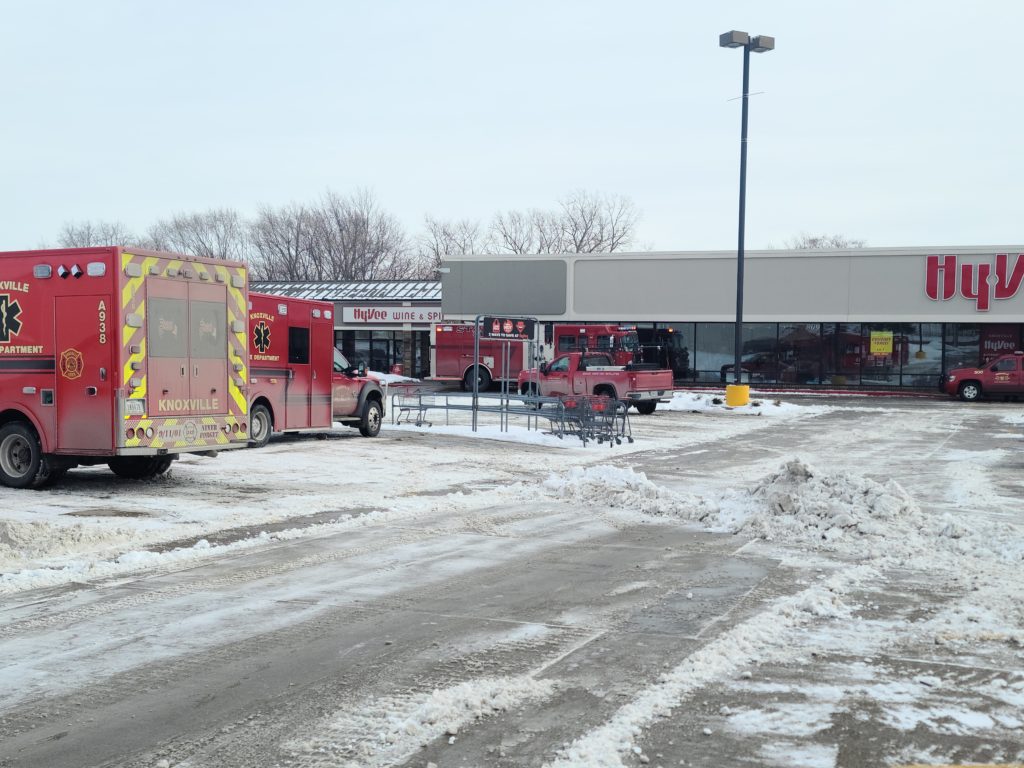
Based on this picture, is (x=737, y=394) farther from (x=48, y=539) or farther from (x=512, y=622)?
(x=512, y=622)

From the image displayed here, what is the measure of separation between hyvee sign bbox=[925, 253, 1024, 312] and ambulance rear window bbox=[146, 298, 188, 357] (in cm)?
3543

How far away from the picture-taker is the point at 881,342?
4269 centimetres

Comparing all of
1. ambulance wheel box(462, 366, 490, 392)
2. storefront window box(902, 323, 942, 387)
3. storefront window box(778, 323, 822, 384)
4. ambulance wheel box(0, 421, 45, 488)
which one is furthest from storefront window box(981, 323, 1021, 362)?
ambulance wheel box(0, 421, 45, 488)

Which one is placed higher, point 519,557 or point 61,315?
point 61,315

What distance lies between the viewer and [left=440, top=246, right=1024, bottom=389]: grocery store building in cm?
4159

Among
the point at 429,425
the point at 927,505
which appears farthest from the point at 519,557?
the point at 429,425

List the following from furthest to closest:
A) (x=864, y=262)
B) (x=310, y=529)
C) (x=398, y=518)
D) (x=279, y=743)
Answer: (x=864, y=262) < (x=398, y=518) < (x=310, y=529) < (x=279, y=743)

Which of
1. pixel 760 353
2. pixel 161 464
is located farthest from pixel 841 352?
pixel 161 464

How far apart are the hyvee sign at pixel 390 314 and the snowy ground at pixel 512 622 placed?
3674cm

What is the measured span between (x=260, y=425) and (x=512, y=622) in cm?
1289

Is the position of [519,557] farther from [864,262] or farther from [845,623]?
[864,262]

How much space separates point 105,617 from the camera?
709cm

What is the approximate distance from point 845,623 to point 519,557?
10.6ft

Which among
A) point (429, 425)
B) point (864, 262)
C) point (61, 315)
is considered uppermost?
point (864, 262)
